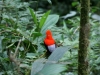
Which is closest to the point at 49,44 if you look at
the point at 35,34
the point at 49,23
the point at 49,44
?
the point at 49,44

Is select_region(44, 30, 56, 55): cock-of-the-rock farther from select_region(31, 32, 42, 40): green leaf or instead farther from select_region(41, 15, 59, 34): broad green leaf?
select_region(41, 15, 59, 34): broad green leaf

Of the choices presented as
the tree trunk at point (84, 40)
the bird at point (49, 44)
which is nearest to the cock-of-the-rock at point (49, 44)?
the bird at point (49, 44)

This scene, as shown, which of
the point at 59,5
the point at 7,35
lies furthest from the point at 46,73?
the point at 59,5

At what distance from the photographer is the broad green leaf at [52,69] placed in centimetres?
103

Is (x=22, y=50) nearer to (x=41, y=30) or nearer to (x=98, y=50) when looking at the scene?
(x=41, y=30)

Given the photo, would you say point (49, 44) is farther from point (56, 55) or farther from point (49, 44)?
point (56, 55)

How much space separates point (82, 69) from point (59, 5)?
5163 mm

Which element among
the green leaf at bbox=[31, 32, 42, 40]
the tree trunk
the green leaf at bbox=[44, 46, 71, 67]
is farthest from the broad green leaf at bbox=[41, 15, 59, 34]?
the green leaf at bbox=[44, 46, 71, 67]

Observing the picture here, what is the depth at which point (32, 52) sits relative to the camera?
1.49 metres

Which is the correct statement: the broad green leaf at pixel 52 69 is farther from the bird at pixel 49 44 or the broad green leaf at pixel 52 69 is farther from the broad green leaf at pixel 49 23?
the broad green leaf at pixel 49 23

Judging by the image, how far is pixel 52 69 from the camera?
1.05 meters

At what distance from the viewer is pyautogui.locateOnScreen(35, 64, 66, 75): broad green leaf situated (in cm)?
103

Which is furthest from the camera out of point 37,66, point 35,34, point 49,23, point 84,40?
point 49,23

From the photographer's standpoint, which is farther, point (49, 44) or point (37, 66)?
point (49, 44)
